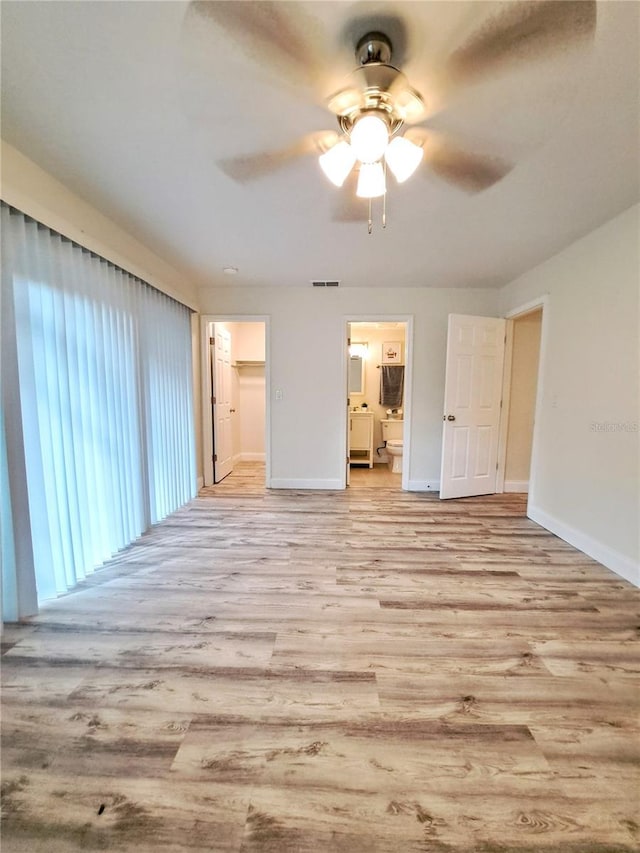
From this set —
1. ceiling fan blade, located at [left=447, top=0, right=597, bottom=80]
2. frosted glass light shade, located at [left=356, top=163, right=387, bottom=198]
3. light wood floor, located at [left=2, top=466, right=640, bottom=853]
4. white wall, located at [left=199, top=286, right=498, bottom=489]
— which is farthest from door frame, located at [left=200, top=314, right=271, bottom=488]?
ceiling fan blade, located at [left=447, top=0, right=597, bottom=80]

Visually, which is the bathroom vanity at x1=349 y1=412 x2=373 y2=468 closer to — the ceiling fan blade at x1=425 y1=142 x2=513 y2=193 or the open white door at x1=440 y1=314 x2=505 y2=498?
the open white door at x1=440 y1=314 x2=505 y2=498

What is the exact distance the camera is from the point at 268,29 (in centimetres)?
101

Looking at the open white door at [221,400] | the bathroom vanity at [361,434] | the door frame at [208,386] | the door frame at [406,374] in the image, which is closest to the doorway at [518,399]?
the door frame at [406,374]

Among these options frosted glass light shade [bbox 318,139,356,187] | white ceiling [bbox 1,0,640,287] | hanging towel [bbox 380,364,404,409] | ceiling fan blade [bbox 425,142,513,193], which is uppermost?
white ceiling [bbox 1,0,640,287]

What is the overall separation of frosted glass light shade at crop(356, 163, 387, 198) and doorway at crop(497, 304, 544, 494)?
2894mm

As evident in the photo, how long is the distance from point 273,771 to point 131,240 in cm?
342

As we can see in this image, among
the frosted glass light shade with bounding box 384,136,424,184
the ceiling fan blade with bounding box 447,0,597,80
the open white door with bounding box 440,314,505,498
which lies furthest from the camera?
the open white door with bounding box 440,314,505,498

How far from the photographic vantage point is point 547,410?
3.09 meters

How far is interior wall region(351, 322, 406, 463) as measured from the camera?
567 cm

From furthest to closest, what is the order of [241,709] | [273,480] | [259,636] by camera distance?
[273,480], [259,636], [241,709]

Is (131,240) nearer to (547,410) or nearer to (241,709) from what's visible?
(241,709)

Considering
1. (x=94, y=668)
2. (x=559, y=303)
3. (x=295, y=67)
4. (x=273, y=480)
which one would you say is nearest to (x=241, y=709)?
(x=94, y=668)

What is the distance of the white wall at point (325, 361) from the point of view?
156 inches

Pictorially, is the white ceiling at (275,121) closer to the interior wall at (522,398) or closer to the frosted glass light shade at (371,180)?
the frosted glass light shade at (371,180)
